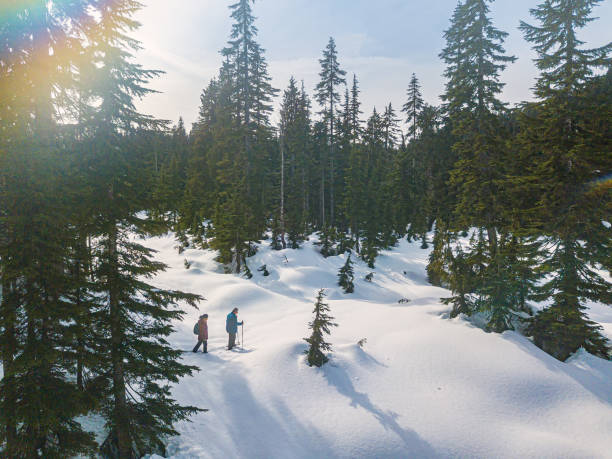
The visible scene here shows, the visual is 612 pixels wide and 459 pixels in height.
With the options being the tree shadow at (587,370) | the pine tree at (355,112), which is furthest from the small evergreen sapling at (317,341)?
the pine tree at (355,112)

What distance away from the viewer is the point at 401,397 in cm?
863

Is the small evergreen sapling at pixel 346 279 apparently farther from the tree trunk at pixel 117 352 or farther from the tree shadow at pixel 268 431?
the tree trunk at pixel 117 352

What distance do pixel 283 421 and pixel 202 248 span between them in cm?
2393

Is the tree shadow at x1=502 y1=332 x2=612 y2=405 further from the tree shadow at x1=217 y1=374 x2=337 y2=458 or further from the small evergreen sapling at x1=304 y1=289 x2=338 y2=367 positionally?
the tree shadow at x1=217 y1=374 x2=337 y2=458

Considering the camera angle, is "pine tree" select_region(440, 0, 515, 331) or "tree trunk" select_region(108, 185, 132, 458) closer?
"tree trunk" select_region(108, 185, 132, 458)

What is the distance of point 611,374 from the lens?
9.52 metres

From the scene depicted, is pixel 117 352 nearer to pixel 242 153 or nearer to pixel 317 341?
pixel 317 341

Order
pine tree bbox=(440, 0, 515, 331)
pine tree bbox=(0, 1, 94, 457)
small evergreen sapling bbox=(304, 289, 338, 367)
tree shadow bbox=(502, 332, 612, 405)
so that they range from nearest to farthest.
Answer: pine tree bbox=(0, 1, 94, 457)
tree shadow bbox=(502, 332, 612, 405)
small evergreen sapling bbox=(304, 289, 338, 367)
pine tree bbox=(440, 0, 515, 331)

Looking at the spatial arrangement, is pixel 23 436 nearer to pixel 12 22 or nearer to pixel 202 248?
pixel 12 22

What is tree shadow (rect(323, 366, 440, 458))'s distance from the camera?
701 cm

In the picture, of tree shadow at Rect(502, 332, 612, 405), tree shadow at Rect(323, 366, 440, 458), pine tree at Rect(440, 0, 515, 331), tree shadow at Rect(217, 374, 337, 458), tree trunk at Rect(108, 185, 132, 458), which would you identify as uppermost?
pine tree at Rect(440, 0, 515, 331)

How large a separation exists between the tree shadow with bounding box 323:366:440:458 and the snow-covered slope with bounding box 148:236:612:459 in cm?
3

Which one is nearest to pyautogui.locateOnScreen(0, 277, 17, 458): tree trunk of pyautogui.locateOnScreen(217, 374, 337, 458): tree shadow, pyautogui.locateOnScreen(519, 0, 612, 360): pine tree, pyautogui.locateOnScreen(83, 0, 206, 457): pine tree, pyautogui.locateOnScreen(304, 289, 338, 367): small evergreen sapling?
pyautogui.locateOnScreen(83, 0, 206, 457): pine tree

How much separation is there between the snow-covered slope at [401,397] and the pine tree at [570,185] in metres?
1.36
